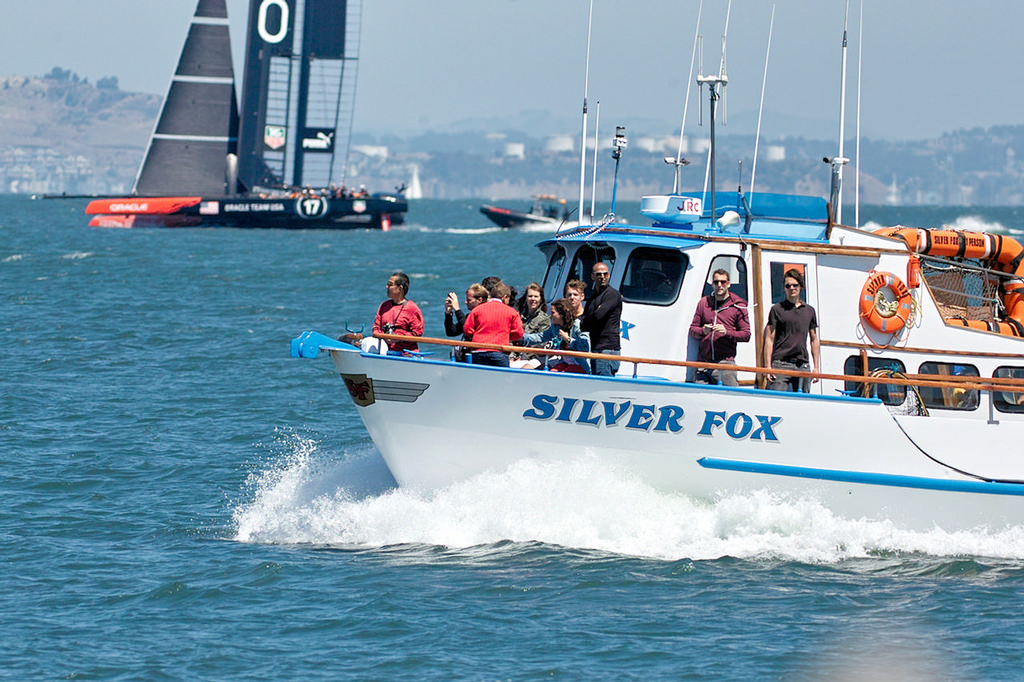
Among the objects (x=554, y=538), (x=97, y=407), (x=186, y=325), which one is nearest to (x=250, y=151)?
(x=186, y=325)

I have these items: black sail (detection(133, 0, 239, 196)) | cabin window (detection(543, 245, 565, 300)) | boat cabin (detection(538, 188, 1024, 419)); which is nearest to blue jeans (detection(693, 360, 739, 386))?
boat cabin (detection(538, 188, 1024, 419))

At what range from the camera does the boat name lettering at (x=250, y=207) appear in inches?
3332

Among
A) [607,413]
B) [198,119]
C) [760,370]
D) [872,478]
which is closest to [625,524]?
[607,413]

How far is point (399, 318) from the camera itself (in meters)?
13.7

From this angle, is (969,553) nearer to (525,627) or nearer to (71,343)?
(525,627)

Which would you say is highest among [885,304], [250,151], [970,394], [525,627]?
[250,151]

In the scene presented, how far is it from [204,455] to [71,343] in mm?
12084

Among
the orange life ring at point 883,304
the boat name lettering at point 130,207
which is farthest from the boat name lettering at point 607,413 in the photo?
the boat name lettering at point 130,207

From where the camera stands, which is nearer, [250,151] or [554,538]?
[554,538]

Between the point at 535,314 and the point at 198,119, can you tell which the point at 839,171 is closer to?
the point at 535,314

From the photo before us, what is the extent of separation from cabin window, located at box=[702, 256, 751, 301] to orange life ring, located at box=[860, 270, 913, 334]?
1296 mm

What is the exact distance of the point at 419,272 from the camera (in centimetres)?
5481

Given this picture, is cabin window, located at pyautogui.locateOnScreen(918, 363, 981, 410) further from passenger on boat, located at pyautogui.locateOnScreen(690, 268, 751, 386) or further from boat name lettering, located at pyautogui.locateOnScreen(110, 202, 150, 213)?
boat name lettering, located at pyautogui.locateOnScreen(110, 202, 150, 213)

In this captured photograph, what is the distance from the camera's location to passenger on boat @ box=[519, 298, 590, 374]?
1338cm
